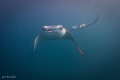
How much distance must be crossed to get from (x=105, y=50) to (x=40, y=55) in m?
9.33

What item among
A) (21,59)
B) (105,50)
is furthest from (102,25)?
(21,59)

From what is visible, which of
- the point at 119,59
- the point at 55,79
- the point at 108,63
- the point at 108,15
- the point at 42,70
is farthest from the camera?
the point at 108,15

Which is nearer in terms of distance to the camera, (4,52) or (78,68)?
(78,68)

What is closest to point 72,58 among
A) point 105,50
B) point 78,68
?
point 78,68

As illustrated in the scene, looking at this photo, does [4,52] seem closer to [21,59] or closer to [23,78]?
A: [21,59]

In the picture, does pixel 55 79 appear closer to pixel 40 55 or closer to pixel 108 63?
pixel 40 55

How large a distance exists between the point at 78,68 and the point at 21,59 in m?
7.54

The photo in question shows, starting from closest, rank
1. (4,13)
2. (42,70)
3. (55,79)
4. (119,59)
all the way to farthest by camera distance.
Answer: (55,79) < (42,70) < (119,59) < (4,13)

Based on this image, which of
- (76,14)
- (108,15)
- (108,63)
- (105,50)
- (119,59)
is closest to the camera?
(108,63)

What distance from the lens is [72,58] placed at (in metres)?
12.3

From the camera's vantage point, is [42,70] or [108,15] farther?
[108,15]

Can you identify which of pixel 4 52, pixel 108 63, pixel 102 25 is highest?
pixel 102 25

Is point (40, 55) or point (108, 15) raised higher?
point (108, 15)

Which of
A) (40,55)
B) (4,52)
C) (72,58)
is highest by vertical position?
(4,52)
